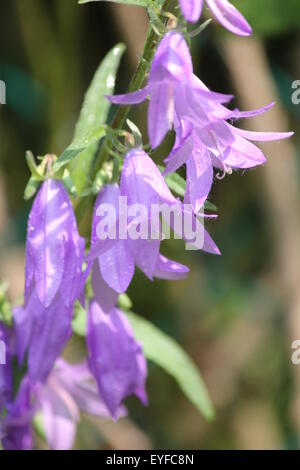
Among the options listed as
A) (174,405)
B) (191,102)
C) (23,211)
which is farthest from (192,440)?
(191,102)

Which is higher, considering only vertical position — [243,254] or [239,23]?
[239,23]

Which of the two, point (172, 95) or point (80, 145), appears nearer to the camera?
point (172, 95)

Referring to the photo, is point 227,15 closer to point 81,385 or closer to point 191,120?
point 191,120

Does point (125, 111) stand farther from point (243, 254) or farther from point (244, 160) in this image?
point (243, 254)

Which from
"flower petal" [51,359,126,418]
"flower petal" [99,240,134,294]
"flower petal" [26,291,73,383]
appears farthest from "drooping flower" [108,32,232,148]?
"flower petal" [51,359,126,418]

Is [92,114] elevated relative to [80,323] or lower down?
elevated

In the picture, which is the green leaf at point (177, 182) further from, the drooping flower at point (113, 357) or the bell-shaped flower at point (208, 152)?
the drooping flower at point (113, 357)

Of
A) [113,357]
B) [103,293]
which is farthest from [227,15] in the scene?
[113,357]
